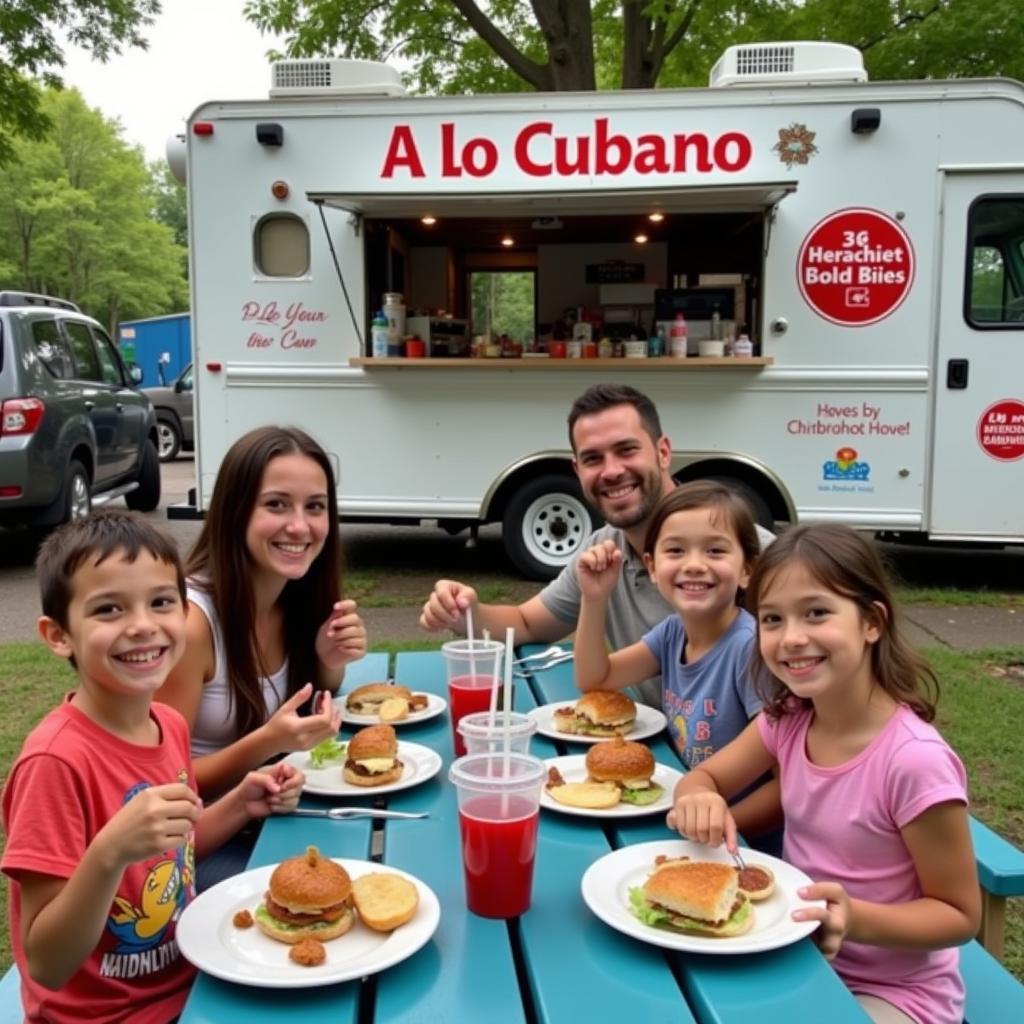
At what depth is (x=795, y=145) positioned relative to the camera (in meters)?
5.98

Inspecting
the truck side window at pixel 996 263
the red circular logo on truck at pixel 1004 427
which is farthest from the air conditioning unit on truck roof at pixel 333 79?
the red circular logo on truck at pixel 1004 427

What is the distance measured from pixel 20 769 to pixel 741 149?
5.71 m

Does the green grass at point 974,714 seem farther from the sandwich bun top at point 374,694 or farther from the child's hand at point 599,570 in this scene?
the child's hand at point 599,570

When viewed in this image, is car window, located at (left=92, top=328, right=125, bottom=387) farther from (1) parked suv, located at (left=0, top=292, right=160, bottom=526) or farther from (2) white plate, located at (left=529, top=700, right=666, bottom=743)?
(2) white plate, located at (left=529, top=700, right=666, bottom=743)

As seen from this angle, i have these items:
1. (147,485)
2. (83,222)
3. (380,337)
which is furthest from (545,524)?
(83,222)

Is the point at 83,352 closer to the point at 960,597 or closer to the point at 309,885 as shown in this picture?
the point at 960,597

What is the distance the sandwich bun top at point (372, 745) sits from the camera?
1.91 m

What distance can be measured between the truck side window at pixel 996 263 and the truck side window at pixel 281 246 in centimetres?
430

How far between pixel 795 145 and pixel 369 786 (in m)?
5.40

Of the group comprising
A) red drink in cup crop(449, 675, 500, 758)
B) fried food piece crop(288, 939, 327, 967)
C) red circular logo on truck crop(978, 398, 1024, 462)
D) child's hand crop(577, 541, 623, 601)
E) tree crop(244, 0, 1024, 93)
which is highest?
tree crop(244, 0, 1024, 93)

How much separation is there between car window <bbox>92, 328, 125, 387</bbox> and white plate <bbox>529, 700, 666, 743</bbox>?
807cm

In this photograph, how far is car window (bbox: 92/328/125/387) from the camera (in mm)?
9281

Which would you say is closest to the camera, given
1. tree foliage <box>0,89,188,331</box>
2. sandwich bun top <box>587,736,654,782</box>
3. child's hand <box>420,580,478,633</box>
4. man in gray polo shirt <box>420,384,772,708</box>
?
sandwich bun top <box>587,736,654,782</box>

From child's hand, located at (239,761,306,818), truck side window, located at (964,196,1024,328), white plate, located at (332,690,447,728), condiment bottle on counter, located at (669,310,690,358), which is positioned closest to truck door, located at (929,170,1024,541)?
truck side window, located at (964,196,1024,328)
